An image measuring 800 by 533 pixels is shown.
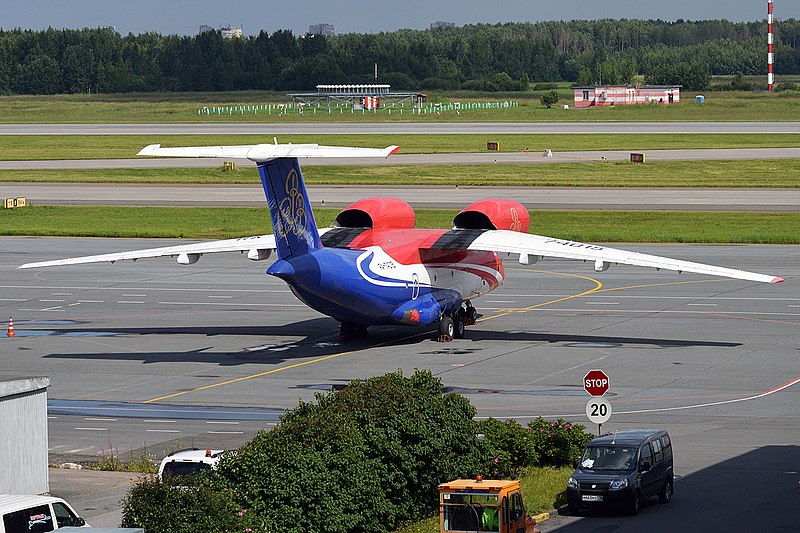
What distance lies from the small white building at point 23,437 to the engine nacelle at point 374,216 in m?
24.3

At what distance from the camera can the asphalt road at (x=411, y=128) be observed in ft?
523

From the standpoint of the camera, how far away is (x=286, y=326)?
177ft

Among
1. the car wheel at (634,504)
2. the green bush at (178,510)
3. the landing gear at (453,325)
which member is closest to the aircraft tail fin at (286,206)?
the landing gear at (453,325)

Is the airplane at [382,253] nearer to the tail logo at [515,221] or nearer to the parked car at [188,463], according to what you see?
the tail logo at [515,221]

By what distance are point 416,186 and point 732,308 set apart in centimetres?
5357

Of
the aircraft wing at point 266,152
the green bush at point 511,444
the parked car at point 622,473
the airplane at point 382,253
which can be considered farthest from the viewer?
the airplane at point 382,253

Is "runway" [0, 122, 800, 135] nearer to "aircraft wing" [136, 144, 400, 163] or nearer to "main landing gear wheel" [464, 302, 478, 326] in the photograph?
"main landing gear wheel" [464, 302, 478, 326]

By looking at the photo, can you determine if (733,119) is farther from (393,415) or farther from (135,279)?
(393,415)

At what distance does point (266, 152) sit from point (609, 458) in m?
18.3

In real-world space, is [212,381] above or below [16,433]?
below

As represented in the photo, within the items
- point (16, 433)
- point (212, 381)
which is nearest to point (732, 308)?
point (212, 381)

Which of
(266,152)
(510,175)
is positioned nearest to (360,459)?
(266,152)

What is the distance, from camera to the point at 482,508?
76.5ft

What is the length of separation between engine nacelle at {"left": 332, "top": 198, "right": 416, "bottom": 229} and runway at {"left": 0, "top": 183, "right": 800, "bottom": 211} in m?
38.5
